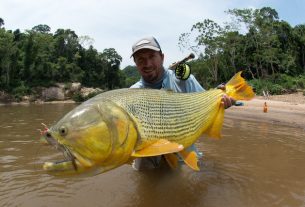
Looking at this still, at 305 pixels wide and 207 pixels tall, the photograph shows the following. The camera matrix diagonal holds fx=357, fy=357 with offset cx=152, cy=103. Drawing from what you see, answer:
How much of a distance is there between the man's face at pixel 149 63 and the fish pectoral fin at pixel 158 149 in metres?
1.61

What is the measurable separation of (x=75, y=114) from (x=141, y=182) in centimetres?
274

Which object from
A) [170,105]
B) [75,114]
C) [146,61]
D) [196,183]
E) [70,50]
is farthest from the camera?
[70,50]

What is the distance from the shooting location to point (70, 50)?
63.9 m

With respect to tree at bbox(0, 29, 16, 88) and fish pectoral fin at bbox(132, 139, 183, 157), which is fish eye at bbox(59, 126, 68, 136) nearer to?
fish pectoral fin at bbox(132, 139, 183, 157)

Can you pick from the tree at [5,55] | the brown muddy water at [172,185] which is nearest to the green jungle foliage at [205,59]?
the tree at [5,55]

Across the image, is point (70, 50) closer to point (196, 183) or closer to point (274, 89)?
point (274, 89)

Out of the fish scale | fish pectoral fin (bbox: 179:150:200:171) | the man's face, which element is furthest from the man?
fish pectoral fin (bbox: 179:150:200:171)

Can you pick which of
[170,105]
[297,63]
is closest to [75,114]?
[170,105]

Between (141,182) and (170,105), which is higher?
(170,105)

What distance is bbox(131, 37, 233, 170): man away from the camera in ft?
14.6

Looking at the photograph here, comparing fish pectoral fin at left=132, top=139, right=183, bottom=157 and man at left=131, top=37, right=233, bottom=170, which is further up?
man at left=131, top=37, right=233, bottom=170

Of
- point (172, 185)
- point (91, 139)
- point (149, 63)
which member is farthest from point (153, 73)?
point (91, 139)

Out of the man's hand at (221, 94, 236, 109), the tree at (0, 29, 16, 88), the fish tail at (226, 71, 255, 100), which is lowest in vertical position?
the man's hand at (221, 94, 236, 109)

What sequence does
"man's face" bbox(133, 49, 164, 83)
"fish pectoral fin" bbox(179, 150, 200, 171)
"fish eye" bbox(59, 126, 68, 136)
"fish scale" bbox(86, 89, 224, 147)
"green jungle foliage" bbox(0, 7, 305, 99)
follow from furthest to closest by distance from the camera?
"green jungle foliage" bbox(0, 7, 305, 99) → "man's face" bbox(133, 49, 164, 83) → "fish pectoral fin" bbox(179, 150, 200, 171) → "fish scale" bbox(86, 89, 224, 147) → "fish eye" bbox(59, 126, 68, 136)
